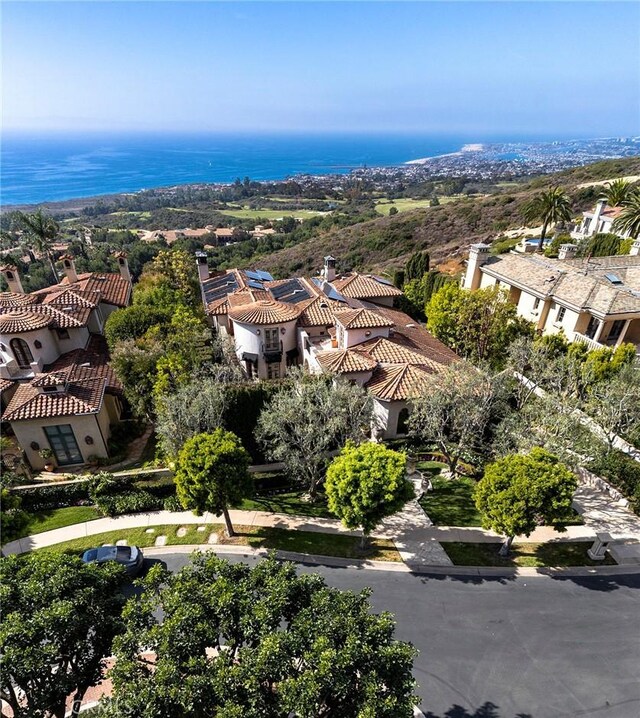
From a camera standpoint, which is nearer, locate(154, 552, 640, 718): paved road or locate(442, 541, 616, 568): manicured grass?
locate(154, 552, 640, 718): paved road

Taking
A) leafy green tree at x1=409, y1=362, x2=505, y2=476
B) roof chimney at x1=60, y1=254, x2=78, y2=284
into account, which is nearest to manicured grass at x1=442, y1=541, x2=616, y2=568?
leafy green tree at x1=409, y1=362, x2=505, y2=476

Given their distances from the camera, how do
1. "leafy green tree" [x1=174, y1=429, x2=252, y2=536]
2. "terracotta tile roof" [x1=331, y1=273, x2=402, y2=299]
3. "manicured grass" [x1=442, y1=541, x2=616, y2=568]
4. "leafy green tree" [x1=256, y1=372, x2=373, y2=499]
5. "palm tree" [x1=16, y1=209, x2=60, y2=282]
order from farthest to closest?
"palm tree" [x1=16, y1=209, x2=60, y2=282]
"terracotta tile roof" [x1=331, y1=273, x2=402, y2=299]
"leafy green tree" [x1=256, y1=372, x2=373, y2=499]
"manicured grass" [x1=442, y1=541, x2=616, y2=568]
"leafy green tree" [x1=174, y1=429, x2=252, y2=536]

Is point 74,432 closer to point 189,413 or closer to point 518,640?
point 189,413

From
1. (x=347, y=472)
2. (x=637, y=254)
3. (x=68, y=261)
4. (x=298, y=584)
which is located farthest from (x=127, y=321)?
(x=637, y=254)

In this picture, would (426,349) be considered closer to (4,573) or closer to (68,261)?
(4,573)

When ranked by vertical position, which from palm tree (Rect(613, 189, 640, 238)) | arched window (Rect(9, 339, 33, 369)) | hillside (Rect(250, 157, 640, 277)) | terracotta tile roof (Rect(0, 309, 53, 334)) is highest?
palm tree (Rect(613, 189, 640, 238))

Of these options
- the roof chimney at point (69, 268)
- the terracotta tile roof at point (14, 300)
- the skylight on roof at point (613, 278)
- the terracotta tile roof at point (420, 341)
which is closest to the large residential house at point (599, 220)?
the skylight on roof at point (613, 278)

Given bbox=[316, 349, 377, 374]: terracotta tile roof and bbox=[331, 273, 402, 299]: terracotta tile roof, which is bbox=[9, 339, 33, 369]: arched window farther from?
bbox=[331, 273, 402, 299]: terracotta tile roof
